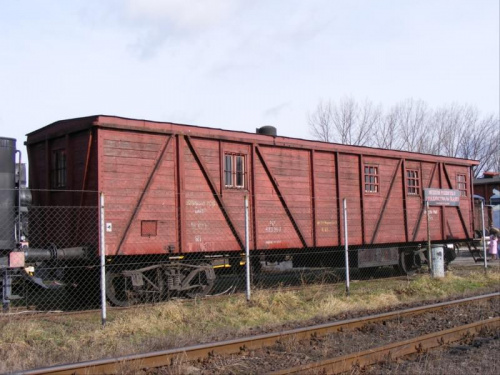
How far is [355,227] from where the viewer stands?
14234mm

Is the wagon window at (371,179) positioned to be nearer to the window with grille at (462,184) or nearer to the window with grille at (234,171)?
the window with grille at (234,171)

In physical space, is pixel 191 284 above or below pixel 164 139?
below

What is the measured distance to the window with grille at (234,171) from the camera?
12.0m

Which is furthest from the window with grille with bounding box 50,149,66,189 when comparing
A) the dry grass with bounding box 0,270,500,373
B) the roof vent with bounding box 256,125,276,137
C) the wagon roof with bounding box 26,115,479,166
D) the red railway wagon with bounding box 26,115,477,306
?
the roof vent with bounding box 256,125,276,137

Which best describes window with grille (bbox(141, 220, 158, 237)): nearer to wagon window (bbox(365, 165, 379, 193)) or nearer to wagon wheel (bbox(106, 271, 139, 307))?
wagon wheel (bbox(106, 271, 139, 307))

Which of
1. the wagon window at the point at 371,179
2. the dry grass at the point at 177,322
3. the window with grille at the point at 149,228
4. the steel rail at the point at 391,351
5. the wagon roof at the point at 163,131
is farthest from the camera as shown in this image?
the wagon window at the point at 371,179

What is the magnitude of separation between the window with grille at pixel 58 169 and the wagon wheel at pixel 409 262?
9863 millimetres

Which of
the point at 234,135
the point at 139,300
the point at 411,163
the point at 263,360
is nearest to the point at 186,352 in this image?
the point at 263,360

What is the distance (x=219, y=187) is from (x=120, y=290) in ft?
9.79

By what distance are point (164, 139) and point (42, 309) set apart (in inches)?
162

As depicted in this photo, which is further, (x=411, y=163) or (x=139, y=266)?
(x=411, y=163)

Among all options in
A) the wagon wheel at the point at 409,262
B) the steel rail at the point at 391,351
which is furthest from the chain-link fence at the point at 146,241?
the steel rail at the point at 391,351

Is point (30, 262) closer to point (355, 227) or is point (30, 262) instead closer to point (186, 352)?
point (186, 352)

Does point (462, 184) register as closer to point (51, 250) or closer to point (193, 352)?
point (51, 250)
